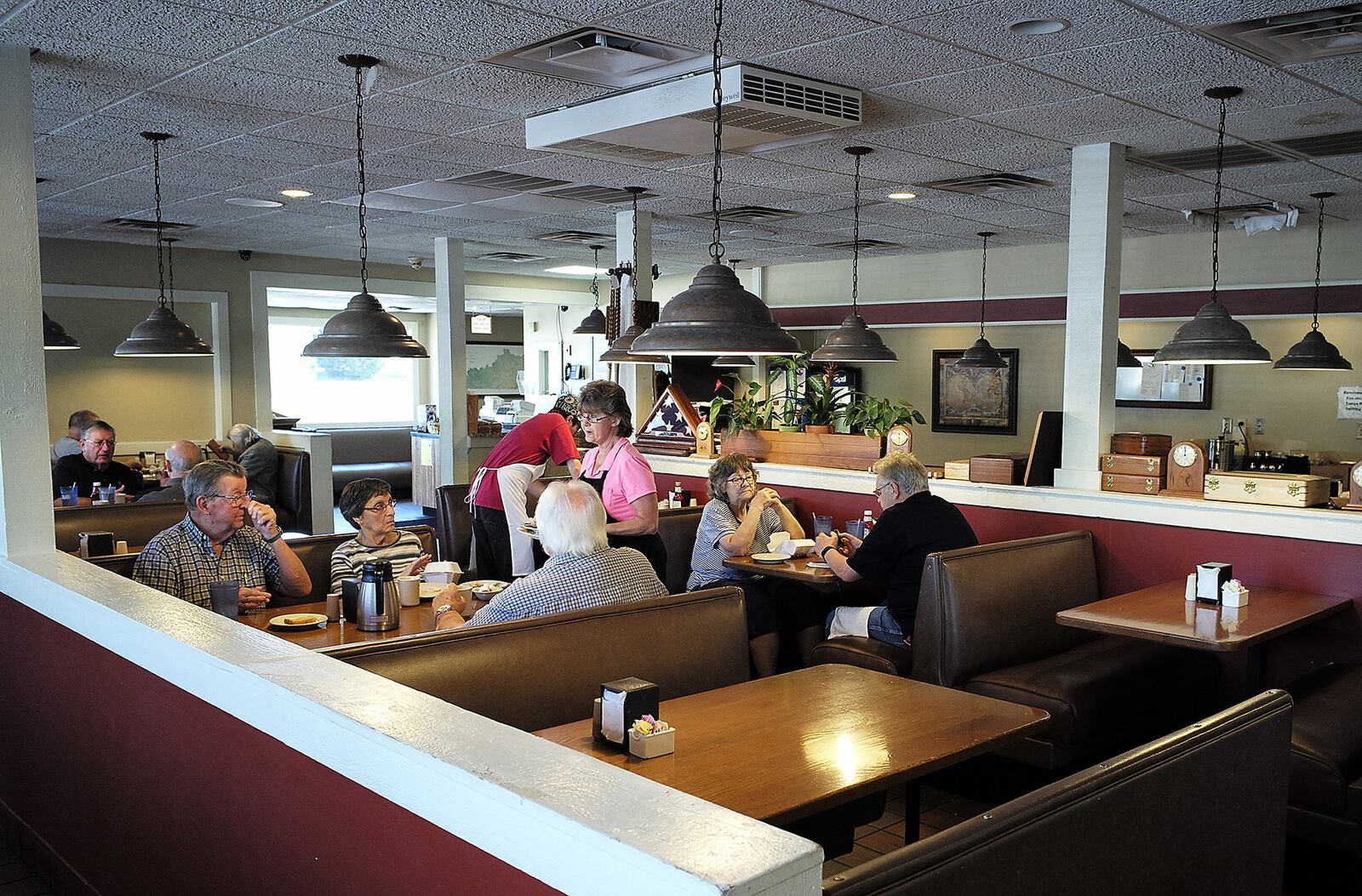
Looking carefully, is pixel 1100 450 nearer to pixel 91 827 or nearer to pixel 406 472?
pixel 91 827

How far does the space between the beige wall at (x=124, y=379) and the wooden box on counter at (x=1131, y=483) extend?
8188 mm

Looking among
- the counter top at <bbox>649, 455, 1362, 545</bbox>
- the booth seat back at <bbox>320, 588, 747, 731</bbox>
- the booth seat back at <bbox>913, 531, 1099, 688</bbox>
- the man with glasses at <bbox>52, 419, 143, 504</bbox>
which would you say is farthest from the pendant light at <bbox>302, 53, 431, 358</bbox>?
the man with glasses at <bbox>52, 419, 143, 504</bbox>

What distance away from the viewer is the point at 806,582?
4.86 metres

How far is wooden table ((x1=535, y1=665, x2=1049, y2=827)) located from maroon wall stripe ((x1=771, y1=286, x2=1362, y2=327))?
6882 millimetres

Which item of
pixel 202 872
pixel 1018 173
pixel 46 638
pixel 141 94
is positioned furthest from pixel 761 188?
pixel 202 872

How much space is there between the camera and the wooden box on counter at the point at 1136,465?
5301 millimetres

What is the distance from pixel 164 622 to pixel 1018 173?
5.30m

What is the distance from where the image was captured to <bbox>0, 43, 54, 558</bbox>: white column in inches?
144

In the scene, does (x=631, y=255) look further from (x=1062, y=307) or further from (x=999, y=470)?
(x=1062, y=307)

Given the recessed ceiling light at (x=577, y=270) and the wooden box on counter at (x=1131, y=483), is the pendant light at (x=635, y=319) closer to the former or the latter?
the wooden box on counter at (x=1131, y=483)

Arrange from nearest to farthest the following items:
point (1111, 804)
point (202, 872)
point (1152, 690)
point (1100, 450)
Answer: point (1111, 804) < point (202, 872) < point (1152, 690) < point (1100, 450)

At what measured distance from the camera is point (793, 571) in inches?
191

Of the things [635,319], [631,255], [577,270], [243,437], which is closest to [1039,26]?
[635,319]

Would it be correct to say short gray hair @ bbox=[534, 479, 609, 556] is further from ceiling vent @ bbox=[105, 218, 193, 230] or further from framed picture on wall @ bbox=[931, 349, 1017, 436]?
framed picture on wall @ bbox=[931, 349, 1017, 436]
